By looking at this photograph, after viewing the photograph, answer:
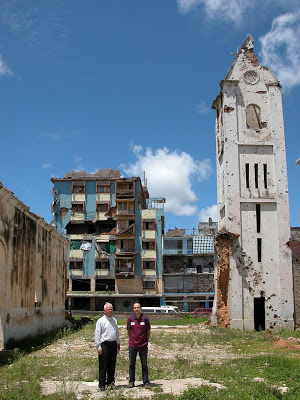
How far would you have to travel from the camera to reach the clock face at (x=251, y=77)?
2912cm

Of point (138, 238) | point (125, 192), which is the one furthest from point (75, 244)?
point (125, 192)

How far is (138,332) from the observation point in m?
8.89

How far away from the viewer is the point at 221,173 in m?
29.5

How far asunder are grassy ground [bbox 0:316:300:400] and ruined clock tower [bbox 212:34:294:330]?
6.54 m

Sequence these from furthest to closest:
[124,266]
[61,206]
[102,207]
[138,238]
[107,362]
A: [61,206]
[102,207]
[138,238]
[124,266]
[107,362]

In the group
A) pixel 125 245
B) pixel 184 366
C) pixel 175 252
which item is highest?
pixel 125 245

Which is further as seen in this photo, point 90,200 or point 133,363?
point 90,200

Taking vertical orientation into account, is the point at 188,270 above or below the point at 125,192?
below

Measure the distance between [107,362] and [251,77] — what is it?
2479cm

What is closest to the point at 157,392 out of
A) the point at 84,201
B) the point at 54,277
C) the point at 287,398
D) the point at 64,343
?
the point at 287,398

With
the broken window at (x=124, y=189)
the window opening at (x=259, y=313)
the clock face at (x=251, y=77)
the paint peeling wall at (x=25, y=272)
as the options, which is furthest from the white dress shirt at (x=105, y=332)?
the broken window at (x=124, y=189)

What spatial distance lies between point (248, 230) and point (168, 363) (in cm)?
1570

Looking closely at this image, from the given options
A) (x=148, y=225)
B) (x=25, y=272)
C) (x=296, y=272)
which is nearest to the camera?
(x=25, y=272)

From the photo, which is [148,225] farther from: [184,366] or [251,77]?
[184,366]
